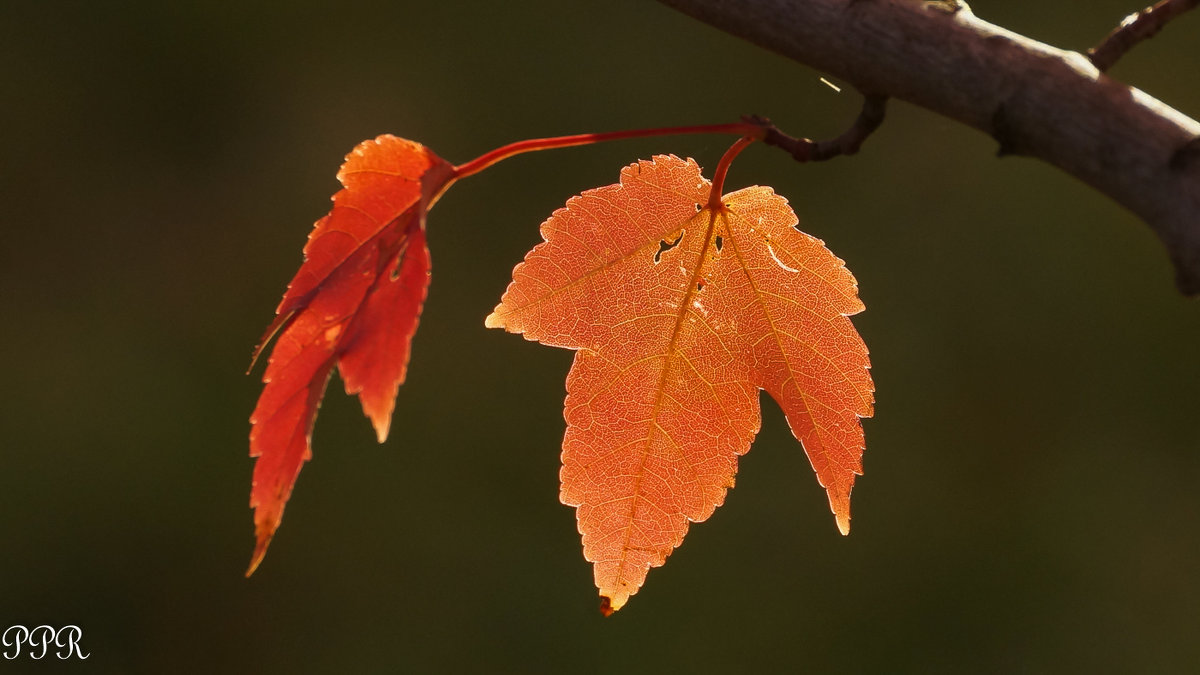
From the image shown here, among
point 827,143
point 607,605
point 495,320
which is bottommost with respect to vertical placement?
point 607,605

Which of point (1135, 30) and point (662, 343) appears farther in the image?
point (662, 343)

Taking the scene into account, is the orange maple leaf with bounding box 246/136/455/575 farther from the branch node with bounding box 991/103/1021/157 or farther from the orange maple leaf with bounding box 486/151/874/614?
the branch node with bounding box 991/103/1021/157

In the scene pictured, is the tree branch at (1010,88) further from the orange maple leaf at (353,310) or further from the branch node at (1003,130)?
the orange maple leaf at (353,310)

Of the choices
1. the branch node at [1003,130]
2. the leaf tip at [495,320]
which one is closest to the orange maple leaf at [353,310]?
the leaf tip at [495,320]

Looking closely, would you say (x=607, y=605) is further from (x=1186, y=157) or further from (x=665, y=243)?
(x=1186, y=157)

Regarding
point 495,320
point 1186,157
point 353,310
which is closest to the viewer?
point 1186,157

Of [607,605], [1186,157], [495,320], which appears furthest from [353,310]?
[1186,157]
